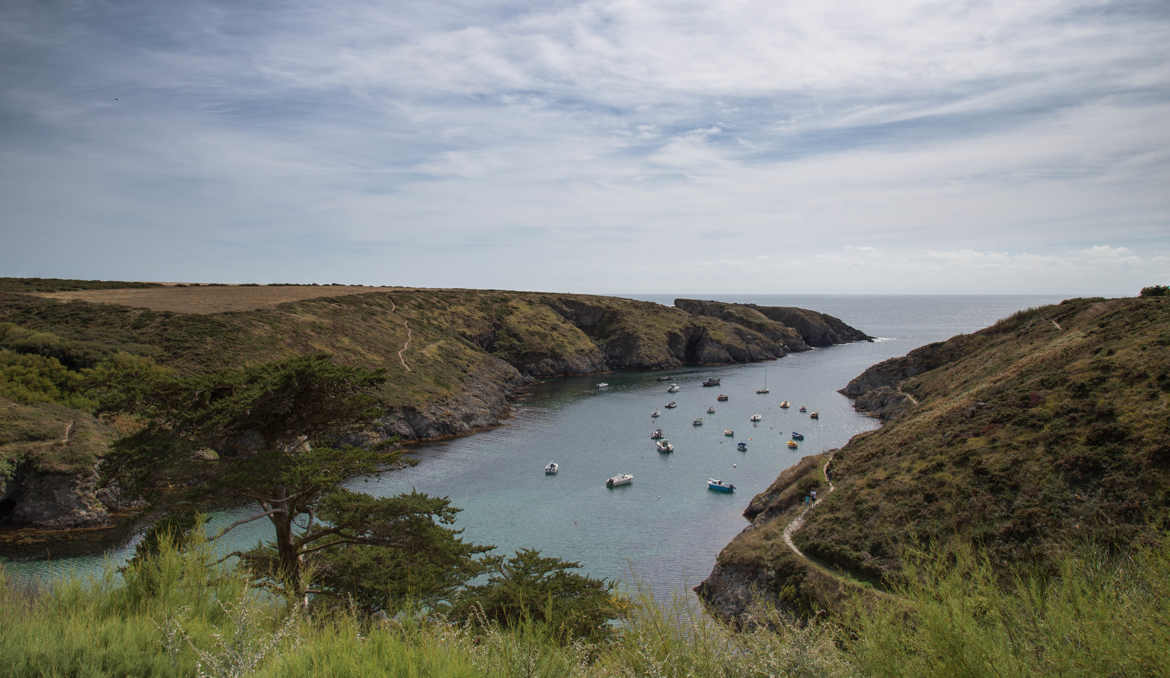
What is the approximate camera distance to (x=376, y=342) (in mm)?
96312

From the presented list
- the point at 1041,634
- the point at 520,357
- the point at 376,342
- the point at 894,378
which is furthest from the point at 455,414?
the point at 1041,634

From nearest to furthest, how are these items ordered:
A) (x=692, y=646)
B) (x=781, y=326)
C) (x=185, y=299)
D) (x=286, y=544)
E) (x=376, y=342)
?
(x=692, y=646)
(x=286, y=544)
(x=376, y=342)
(x=185, y=299)
(x=781, y=326)

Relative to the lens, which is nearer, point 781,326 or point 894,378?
point 894,378

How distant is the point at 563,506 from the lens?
52.6m

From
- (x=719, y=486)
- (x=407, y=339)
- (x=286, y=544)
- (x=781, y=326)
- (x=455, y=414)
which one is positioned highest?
(x=781, y=326)

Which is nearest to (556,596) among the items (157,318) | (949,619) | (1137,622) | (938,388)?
(949,619)

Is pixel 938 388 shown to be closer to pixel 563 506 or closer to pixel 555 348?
pixel 563 506

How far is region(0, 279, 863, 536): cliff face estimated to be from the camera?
43000 millimetres

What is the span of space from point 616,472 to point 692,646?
5837cm

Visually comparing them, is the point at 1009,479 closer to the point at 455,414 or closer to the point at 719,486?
the point at 719,486

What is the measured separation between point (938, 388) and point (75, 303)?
116833 mm

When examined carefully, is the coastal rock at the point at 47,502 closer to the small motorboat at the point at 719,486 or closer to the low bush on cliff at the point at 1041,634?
the small motorboat at the point at 719,486

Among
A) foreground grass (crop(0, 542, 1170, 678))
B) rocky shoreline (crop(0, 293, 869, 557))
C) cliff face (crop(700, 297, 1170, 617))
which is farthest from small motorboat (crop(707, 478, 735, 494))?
foreground grass (crop(0, 542, 1170, 678))

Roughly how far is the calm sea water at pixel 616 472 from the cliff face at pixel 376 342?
312 inches
